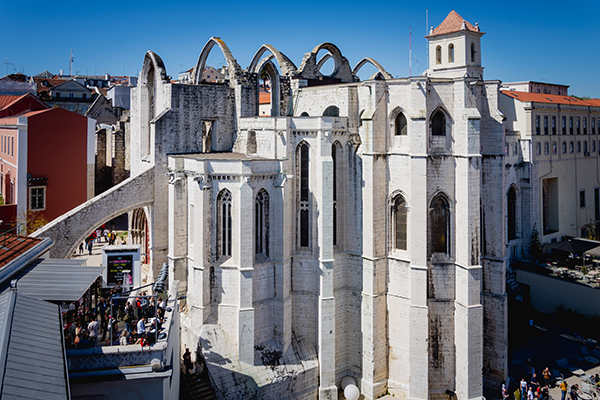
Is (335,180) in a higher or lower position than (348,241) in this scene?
higher

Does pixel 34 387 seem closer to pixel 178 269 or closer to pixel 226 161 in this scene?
pixel 226 161

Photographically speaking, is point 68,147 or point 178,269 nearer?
point 178,269

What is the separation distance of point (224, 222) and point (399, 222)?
806 cm

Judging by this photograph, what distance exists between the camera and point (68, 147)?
3406cm

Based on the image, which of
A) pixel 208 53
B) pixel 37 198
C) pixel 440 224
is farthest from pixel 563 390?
pixel 37 198

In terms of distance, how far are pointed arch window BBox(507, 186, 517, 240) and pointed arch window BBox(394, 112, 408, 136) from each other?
16.5 meters

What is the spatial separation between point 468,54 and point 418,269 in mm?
23706

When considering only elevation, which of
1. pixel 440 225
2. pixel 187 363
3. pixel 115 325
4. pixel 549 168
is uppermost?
pixel 549 168

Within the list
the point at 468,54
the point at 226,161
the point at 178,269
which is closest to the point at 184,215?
the point at 178,269

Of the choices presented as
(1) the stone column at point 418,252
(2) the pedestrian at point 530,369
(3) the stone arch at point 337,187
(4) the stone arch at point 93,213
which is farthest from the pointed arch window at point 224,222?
(2) the pedestrian at point 530,369

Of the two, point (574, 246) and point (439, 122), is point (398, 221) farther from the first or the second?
point (574, 246)

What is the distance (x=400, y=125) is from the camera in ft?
81.5

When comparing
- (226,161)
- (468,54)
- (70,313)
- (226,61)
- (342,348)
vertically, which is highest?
(468,54)

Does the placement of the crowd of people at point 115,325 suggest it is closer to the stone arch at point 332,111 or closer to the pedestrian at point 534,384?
the stone arch at point 332,111
